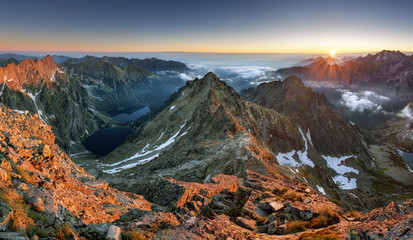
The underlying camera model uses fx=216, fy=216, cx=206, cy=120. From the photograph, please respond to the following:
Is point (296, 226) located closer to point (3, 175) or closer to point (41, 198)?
point (41, 198)

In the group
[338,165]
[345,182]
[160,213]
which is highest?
[160,213]

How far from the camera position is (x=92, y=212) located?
14.0 m

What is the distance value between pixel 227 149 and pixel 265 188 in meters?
27.3

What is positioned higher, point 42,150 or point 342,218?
point 42,150

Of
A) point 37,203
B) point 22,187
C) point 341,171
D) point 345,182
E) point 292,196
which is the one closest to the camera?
point 37,203

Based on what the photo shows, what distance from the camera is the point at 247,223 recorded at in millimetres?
16625

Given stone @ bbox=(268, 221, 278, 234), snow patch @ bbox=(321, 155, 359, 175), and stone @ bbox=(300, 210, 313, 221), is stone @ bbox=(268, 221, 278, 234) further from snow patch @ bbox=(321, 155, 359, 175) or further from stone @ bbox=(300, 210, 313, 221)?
snow patch @ bbox=(321, 155, 359, 175)

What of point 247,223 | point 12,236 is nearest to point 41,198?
point 12,236

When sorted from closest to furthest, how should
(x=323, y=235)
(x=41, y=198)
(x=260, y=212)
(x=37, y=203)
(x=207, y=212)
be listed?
1. (x=37, y=203)
2. (x=41, y=198)
3. (x=323, y=235)
4. (x=207, y=212)
5. (x=260, y=212)

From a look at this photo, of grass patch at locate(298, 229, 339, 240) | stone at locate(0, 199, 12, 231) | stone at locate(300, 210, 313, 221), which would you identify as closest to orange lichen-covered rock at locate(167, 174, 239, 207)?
stone at locate(300, 210, 313, 221)

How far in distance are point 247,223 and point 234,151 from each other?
33.0 meters

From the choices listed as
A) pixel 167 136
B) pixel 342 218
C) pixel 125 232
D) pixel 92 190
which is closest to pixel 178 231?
pixel 125 232

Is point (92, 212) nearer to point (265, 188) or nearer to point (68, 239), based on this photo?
point (68, 239)

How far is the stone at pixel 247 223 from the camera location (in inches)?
637
